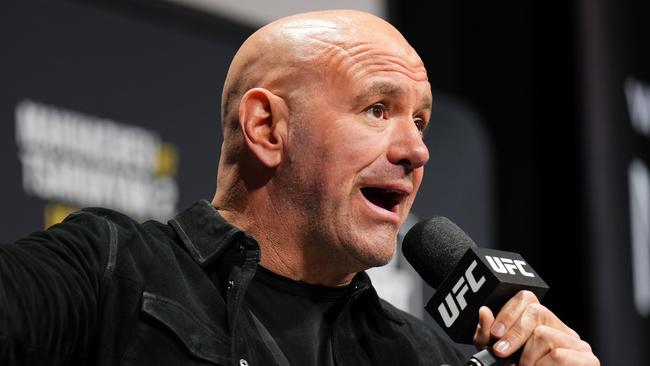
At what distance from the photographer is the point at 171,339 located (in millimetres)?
1809

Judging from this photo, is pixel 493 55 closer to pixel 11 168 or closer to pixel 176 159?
pixel 176 159

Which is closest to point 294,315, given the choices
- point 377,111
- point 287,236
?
point 287,236

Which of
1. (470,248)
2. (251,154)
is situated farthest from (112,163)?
(470,248)

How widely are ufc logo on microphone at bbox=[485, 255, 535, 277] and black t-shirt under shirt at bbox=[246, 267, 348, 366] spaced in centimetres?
35

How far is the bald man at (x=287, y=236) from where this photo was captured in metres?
1.80

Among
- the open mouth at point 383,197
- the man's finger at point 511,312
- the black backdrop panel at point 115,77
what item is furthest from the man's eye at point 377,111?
the black backdrop panel at point 115,77

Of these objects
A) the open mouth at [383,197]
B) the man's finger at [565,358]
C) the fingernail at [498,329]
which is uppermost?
the open mouth at [383,197]

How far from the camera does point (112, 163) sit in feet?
9.10

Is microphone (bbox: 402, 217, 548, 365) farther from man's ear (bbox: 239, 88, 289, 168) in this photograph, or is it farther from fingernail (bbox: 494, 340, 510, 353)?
man's ear (bbox: 239, 88, 289, 168)

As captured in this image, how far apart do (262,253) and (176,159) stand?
869 millimetres

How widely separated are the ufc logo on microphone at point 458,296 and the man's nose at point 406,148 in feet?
0.85

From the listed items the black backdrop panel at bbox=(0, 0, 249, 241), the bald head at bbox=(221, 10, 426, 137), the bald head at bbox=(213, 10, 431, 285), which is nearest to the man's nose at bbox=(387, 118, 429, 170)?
the bald head at bbox=(213, 10, 431, 285)

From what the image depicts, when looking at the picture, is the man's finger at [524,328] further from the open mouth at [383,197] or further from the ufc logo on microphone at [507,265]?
the open mouth at [383,197]

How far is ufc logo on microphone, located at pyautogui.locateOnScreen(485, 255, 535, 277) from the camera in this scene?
5.85 feet
